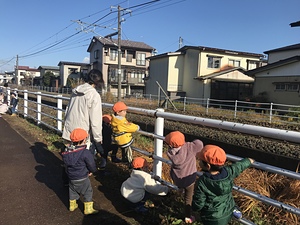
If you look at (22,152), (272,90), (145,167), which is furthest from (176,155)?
(272,90)

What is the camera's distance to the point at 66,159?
273 cm

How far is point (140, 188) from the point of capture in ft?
9.24

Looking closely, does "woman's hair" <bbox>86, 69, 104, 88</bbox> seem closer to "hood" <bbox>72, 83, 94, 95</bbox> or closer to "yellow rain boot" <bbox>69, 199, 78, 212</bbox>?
"hood" <bbox>72, 83, 94, 95</bbox>

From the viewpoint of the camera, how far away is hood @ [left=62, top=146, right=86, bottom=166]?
272 cm

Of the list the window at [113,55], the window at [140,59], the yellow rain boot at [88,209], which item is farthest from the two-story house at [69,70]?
the yellow rain boot at [88,209]

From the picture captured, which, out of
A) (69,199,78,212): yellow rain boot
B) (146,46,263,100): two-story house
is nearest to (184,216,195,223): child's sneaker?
(69,199,78,212): yellow rain boot

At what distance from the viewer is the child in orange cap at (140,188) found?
2.77m

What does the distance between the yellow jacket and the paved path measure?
608mm

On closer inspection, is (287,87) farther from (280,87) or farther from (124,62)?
(124,62)

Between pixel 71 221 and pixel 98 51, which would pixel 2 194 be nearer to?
pixel 71 221

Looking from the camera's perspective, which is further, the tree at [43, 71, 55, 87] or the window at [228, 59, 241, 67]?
the tree at [43, 71, 55, 87]

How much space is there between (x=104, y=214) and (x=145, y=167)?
2.28 feet

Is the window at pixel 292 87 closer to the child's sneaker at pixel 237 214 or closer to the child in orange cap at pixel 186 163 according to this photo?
the child in orange cap at pixel 186 163

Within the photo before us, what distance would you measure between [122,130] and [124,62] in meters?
37.5
